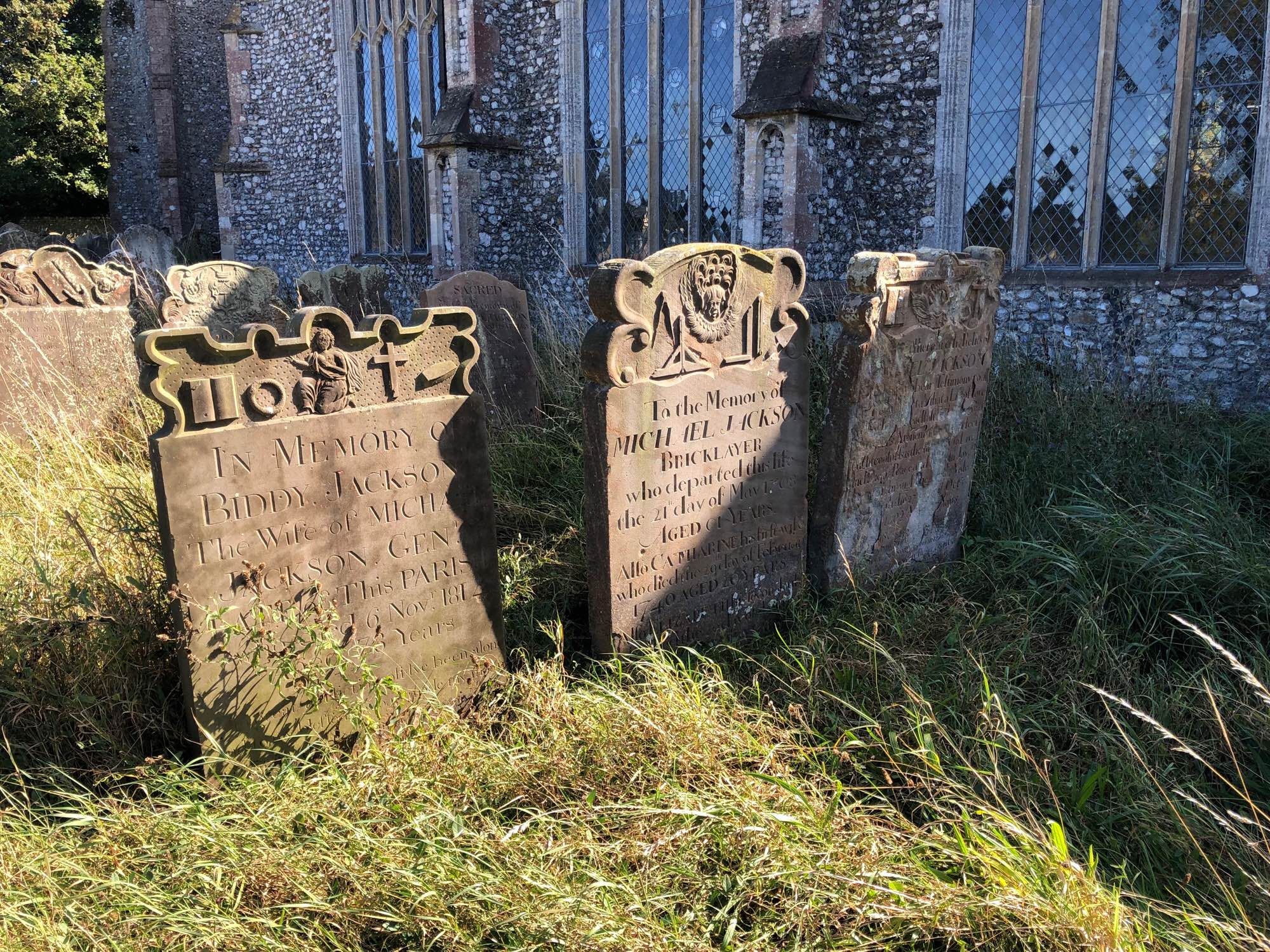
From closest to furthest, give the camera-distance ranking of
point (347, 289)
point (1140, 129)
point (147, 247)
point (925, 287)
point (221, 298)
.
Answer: point (925, 287), point (221, 298), point (1140, 129), point (347, 289), point (147, 247)

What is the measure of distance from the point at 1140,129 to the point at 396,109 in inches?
417

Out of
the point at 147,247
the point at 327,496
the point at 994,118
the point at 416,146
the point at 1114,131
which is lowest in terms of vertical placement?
the point at 327,496

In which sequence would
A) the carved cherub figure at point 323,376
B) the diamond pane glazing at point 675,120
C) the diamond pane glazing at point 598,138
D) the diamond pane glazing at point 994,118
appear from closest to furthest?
the carved cherub figure at point 323,376, the diamond pane glazing at point 994,118, the diamond pane glazing at point 675,120, the diamond pane glazing at point 598,138

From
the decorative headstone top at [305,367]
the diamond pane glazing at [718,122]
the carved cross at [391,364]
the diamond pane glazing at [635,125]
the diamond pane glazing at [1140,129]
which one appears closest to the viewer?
the decorative headstone top at [305,367]

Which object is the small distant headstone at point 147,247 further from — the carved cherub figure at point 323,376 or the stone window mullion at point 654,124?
the carved cherub figure at point 323,376

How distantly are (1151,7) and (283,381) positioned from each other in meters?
7.56

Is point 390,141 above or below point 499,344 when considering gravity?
above

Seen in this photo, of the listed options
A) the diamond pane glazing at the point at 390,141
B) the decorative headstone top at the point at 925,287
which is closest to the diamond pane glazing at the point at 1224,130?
the decorative headstone top at the point at 925,287

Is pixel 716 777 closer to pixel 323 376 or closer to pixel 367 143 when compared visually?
pixel 323 376

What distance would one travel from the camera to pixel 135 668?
3156mm

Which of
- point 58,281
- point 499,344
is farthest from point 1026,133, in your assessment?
point 58,281

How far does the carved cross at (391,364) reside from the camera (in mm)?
3197

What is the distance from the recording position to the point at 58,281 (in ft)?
21.6

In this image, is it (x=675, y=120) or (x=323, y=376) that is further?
(x=675, y=120)
